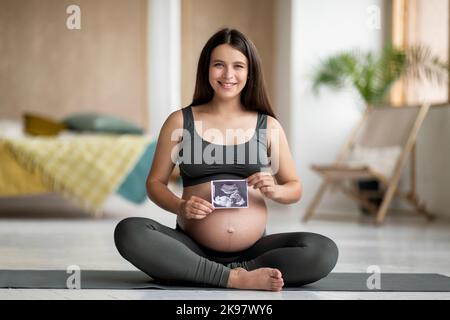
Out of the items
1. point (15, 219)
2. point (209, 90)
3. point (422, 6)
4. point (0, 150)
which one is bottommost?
point (15, 219)

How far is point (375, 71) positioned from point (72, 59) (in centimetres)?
338

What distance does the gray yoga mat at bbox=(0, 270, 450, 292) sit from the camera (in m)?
2.47

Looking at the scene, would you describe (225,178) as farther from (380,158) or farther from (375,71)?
(375,71)

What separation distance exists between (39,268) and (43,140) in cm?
278

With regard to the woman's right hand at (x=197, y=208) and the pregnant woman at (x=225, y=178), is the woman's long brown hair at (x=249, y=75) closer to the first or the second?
the pregnant woman at (x=225, y=178)

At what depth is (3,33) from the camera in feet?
27.1

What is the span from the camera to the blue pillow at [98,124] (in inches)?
249

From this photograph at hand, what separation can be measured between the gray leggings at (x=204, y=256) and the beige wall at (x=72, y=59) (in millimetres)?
6061

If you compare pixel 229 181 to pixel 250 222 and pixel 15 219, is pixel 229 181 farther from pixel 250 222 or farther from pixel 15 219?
pixel 15 219

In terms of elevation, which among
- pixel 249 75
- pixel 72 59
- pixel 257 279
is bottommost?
pixel 257 279

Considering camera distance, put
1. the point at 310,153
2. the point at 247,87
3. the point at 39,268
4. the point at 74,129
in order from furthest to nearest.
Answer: the point at 310,153, the point at 74,129, the point at 39,268, the point at 247,87

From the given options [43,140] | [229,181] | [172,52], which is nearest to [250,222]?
[229,181]

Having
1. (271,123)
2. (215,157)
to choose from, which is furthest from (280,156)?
(215,157)

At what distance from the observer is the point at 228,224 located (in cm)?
249
